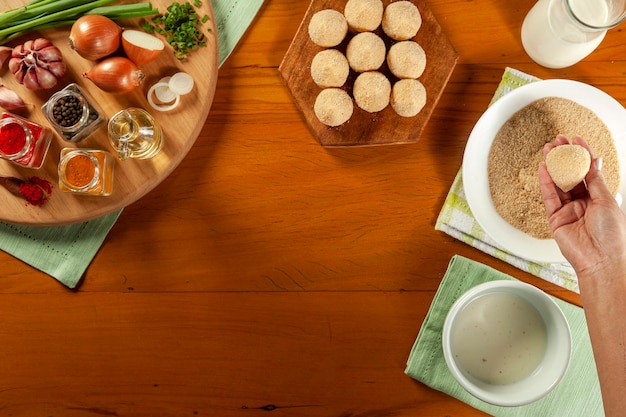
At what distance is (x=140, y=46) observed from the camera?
0.97m

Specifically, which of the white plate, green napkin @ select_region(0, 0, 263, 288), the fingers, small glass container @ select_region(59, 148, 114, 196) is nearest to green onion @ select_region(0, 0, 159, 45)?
small glass container @ select_region(59, 148, 114, 196)

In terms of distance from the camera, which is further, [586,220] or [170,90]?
[170,90]

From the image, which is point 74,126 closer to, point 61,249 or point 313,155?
point 61,249

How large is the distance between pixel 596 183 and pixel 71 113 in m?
0.94

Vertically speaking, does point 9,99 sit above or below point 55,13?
below

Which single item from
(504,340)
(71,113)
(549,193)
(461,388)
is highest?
(71,113)

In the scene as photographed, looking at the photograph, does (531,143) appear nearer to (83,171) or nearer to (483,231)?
(483,231)

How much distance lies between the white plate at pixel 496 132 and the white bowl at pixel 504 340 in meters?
0.11

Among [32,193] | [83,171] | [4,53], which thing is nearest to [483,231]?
[83,171]

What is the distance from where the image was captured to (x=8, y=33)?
1.00 meters

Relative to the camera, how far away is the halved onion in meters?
0.97

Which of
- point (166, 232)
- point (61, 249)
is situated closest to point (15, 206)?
point (61, 249)

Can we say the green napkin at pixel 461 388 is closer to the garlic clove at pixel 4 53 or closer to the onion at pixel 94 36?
the onion at pixel 94 36

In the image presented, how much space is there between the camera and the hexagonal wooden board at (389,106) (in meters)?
1.04
